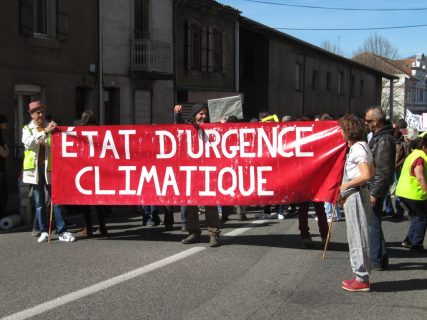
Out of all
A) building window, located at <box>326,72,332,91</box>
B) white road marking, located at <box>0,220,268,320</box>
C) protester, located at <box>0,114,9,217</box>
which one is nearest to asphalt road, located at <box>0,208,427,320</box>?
white road marking, located at <box>0,220,268,320</box>

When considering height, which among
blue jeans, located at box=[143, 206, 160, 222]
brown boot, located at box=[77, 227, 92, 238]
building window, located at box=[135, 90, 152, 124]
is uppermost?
building window, located at box=[135, 90, 152, 124]

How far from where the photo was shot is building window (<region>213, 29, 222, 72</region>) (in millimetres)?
26625

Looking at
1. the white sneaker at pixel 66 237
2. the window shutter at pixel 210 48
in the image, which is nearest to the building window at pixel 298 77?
the window shutter at pixel 210 48

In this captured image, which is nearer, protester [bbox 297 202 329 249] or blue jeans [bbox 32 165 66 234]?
protester [bbox 297 202 329 249]

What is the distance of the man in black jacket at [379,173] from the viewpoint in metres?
6.51

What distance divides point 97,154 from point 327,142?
3.27 meters

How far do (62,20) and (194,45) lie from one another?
363 inches

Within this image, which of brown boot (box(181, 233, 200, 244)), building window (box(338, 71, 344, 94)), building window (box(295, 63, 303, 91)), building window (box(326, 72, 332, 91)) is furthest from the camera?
building window (box(338, 71, 344, 94))

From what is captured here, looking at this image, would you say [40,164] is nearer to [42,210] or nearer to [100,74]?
[42,210]

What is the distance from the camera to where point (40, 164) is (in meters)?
8.42

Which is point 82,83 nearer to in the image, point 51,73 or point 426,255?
point 51,73

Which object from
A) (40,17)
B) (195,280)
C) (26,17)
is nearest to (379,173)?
(195,280)

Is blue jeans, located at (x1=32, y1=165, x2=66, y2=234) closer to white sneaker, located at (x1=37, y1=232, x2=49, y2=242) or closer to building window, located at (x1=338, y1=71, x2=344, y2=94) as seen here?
white sneaker, located at (x1=37, y1=232, x2=49, y2=242)

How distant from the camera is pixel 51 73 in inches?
639
